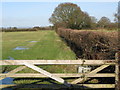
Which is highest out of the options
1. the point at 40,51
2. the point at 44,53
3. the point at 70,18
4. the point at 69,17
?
the point at 69,17

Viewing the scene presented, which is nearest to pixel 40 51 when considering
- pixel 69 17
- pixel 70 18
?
pixel 70 18

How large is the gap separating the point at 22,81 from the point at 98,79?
3.15m

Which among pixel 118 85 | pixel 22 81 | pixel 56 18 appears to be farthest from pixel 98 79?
pixel 56 18

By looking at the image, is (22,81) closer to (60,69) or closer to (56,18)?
(60,69)

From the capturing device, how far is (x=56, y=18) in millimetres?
50469

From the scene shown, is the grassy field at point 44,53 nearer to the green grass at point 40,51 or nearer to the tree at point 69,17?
the green grass at point 40,51

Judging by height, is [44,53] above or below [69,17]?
below

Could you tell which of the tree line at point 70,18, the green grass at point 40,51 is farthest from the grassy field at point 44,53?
the tree line at point 70,18

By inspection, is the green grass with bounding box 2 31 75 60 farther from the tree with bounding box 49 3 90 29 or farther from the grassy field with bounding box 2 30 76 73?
the tree with bounding box 49 3 90 29

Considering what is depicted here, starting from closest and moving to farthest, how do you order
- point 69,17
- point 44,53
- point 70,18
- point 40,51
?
point 44,53 < point 40,51 < point 70,18 < point 69,17

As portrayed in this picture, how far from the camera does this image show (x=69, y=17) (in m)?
45.5

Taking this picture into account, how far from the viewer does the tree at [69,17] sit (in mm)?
39106

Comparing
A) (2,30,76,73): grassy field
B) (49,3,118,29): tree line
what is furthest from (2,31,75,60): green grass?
(49,3,118,29): tree line

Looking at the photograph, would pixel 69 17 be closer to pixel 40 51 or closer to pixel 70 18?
pixel 70 18
